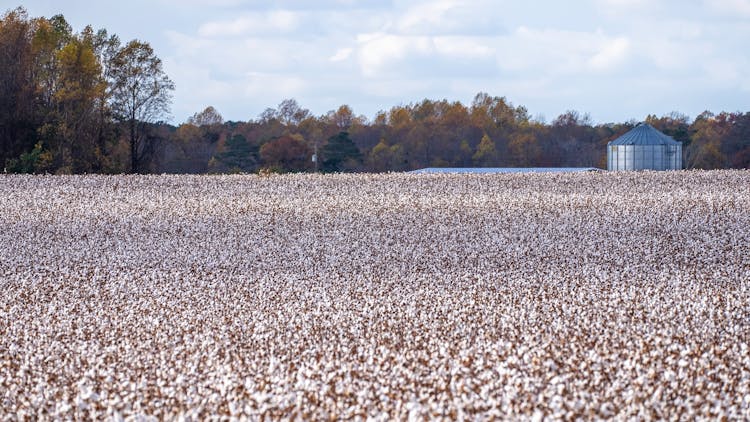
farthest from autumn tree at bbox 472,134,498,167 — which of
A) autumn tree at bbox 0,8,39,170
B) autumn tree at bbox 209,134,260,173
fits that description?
autumn tree at bbox 0,8,39,170

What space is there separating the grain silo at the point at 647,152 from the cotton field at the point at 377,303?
851 inches

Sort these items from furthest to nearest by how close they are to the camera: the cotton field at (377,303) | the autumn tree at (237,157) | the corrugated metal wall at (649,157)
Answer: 1. the autumn tree at (237,157)
2. the corrugated metal wall at (649,157)
3. the cotton field at (377,303)

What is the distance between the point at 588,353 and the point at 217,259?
11722 millimetres

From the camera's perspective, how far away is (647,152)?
53.5m

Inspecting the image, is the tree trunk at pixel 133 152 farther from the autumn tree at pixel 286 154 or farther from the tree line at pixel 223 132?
the autumn tree at pixel 286 154

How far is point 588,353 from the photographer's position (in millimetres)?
9461

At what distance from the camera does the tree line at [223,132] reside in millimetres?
47625

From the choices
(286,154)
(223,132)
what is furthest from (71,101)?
(223,132)

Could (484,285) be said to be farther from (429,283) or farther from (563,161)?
(563,161)

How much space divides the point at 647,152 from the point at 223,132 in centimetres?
4250

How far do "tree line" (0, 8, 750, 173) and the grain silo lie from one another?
14078mm

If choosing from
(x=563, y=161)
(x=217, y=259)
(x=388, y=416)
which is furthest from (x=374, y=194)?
(x=563, y=161)

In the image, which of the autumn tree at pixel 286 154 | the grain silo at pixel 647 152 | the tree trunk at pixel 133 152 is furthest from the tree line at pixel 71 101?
the grain silo at pixel 647 152

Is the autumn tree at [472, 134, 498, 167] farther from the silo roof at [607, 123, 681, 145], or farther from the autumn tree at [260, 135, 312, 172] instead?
the silo roof at [607, 123, 681, 145]
